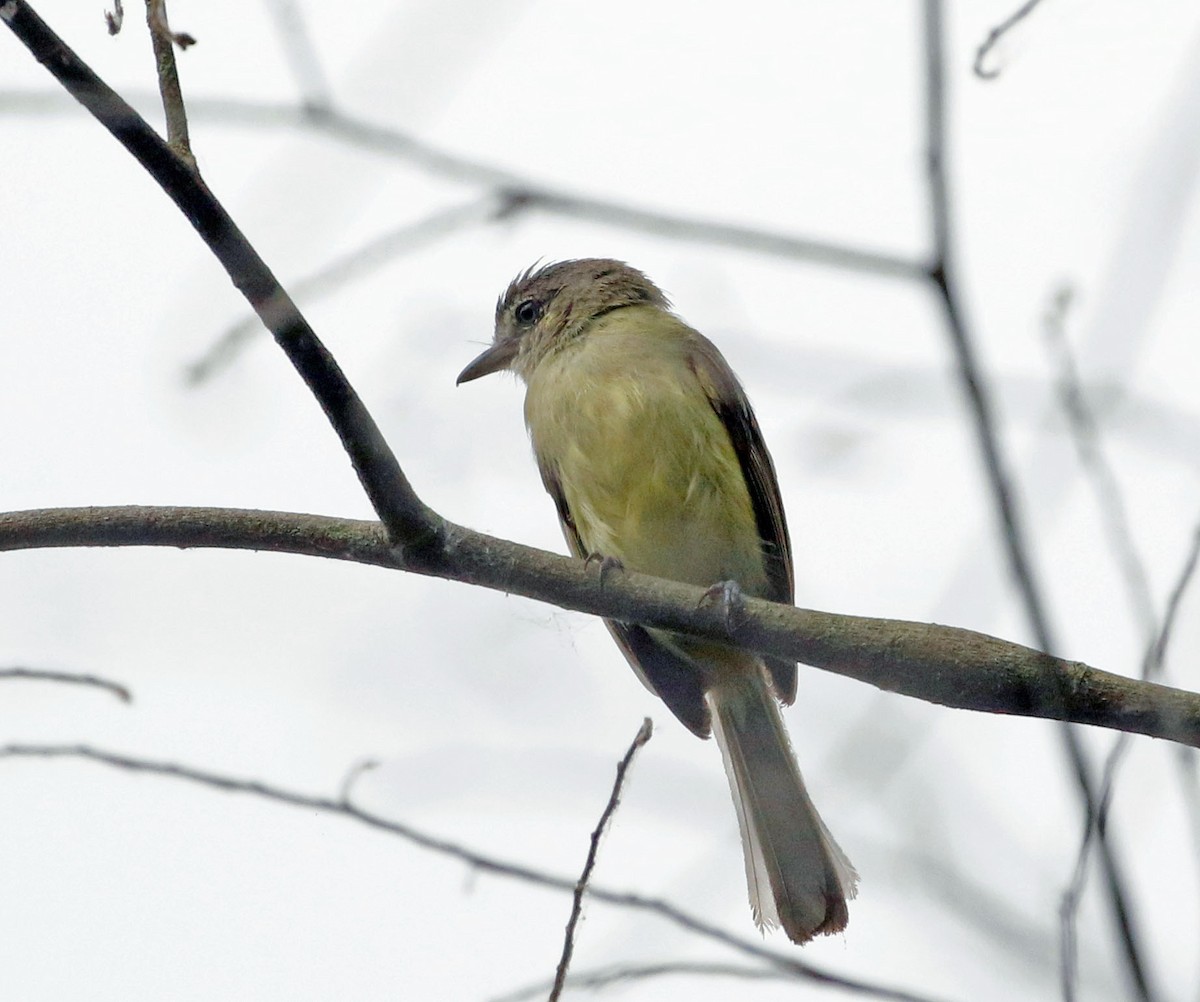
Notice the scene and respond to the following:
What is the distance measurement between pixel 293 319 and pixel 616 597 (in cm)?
100

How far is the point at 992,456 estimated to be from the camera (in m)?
1.58

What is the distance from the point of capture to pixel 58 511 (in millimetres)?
3229

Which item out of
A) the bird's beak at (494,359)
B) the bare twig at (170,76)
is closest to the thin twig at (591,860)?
the bare twig at (170,76)

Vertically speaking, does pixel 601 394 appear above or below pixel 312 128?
above

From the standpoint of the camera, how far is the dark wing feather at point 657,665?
5.30 metres

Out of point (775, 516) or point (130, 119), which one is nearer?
point (130, 119)

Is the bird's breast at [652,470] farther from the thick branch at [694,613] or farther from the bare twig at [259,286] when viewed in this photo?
the bare twig at [259,286]

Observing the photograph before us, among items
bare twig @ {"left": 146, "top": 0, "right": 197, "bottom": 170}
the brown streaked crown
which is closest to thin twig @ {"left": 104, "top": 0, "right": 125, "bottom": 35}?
bare twig @ {"left": 146, "top": 0, "right": 197, "bottom": 170}

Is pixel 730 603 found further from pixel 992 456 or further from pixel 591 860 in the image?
pixel 992 456

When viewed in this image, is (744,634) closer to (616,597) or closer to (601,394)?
(616,597)

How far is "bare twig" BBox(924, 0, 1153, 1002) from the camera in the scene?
1.52 meters

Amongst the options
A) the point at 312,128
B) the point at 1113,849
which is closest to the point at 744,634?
the point at 312,128

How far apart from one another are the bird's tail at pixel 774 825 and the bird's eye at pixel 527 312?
1.72m

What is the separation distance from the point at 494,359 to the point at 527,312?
0.78ft
